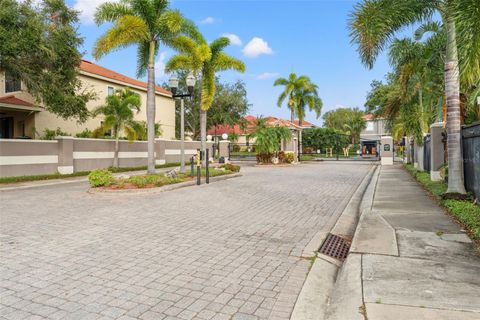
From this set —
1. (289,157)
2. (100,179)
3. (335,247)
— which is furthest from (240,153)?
(335,247)

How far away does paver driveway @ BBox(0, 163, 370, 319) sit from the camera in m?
3.58

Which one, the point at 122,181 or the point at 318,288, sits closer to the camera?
the point at 318,288

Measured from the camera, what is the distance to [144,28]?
47.5 feet

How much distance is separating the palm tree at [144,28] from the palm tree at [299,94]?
24.1 metres

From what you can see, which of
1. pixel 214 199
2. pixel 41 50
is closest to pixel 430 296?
pixel 214 199

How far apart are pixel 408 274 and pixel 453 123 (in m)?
6.60

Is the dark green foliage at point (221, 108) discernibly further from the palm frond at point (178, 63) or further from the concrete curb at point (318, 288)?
the concrete curb at point (318, 288)

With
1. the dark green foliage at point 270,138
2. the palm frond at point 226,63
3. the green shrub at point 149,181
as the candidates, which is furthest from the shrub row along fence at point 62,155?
the dark green foliage at point 270,138

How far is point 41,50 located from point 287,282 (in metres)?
16.9

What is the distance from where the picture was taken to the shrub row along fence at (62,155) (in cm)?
1670

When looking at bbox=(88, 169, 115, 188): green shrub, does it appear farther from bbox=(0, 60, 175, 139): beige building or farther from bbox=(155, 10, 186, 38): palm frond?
bbox=(0, 60, 175, 139): beige building

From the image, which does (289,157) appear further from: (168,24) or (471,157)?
(471,157)

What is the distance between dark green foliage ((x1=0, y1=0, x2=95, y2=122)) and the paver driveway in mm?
9390

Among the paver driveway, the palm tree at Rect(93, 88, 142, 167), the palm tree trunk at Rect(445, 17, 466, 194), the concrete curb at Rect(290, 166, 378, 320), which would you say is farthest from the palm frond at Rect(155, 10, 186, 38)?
the concrete curb at Rect(290, 166, 378, 320)
